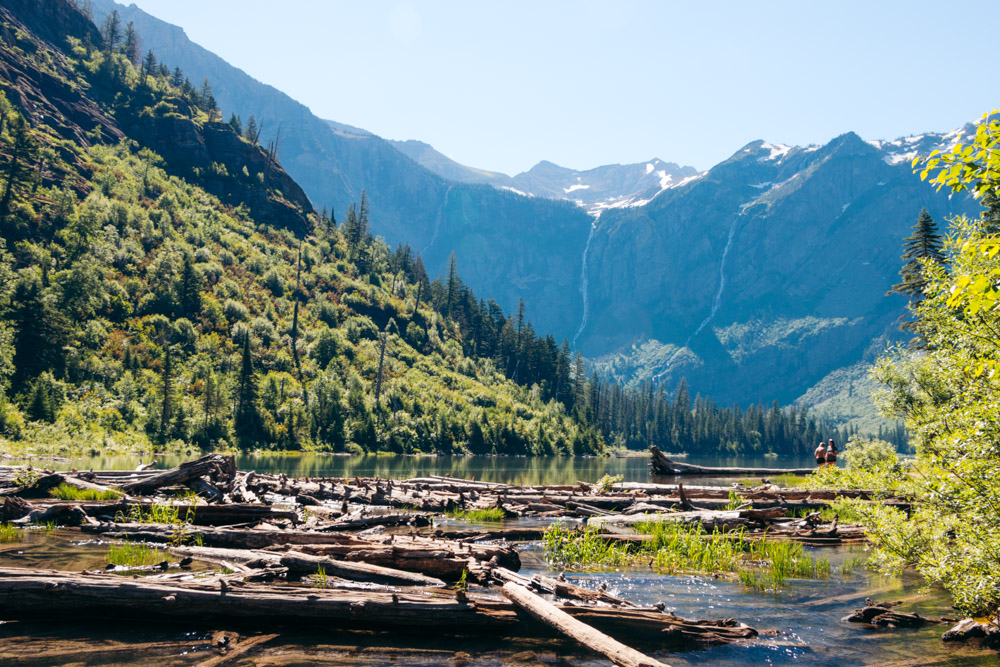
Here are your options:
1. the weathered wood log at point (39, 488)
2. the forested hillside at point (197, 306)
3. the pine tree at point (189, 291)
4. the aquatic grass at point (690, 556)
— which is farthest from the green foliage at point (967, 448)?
the pine tree at point (189, 291)

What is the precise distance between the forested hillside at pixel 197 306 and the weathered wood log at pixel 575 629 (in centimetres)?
5809

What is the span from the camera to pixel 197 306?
3752 inches

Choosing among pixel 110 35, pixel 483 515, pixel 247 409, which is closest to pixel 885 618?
pixel 483 515

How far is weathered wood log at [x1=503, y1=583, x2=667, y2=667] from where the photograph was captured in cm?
721

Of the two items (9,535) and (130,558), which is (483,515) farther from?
(9,535)

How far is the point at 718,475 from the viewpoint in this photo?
5919 cm

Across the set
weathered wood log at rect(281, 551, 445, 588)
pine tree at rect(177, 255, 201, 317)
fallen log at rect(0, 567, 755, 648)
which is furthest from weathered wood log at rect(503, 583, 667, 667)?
pine tree at rect(177, 255, 201, 317)

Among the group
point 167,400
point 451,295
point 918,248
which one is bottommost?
point 167,400

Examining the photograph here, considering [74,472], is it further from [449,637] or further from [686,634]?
[686,634]

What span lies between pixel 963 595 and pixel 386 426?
8754 cm

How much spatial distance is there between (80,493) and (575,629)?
20898 millimetres

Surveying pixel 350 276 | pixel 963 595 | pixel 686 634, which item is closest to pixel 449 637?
pixel 686 634

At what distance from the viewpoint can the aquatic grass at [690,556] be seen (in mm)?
15633

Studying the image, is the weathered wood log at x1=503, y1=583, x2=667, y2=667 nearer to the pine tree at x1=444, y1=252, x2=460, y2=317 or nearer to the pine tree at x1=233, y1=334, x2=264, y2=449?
the pine tree at x1=233, y1=334, x2=264, y2=449
